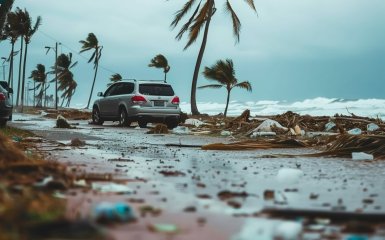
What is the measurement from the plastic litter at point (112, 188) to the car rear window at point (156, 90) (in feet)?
51.3

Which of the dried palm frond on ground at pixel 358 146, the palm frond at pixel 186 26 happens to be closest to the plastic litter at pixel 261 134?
the dried palm frond on ground at pixel 358 146

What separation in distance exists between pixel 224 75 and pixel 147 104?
26.2 meters

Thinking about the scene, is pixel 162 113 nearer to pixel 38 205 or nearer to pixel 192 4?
pixel 192 4

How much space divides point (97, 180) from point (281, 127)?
10214 millimetres

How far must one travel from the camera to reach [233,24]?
30484mm

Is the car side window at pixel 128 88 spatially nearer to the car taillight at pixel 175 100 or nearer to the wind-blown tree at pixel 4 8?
the car taillight at pixel 175 100

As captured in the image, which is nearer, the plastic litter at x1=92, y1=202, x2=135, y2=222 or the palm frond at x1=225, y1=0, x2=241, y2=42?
the plastic litter at x1=92, y1=202, x2=135, y2=222

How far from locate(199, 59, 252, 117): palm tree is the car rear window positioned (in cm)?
2447

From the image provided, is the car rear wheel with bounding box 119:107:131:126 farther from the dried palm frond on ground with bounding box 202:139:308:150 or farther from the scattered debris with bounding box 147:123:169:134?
the dried palm frond on ground with bounding box 202:139:308:150

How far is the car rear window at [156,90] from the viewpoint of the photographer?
2002 cm

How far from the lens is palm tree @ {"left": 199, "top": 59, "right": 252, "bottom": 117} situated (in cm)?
4512

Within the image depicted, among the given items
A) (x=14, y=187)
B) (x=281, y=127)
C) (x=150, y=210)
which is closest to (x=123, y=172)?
(x=14, y=187)

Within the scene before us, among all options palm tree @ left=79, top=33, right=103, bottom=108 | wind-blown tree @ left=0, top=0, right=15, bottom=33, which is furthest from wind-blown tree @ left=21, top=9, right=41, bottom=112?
wind-blown tree @ left=0, top=0, right=15, bottom=33

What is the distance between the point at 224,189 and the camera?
14.9 feet
